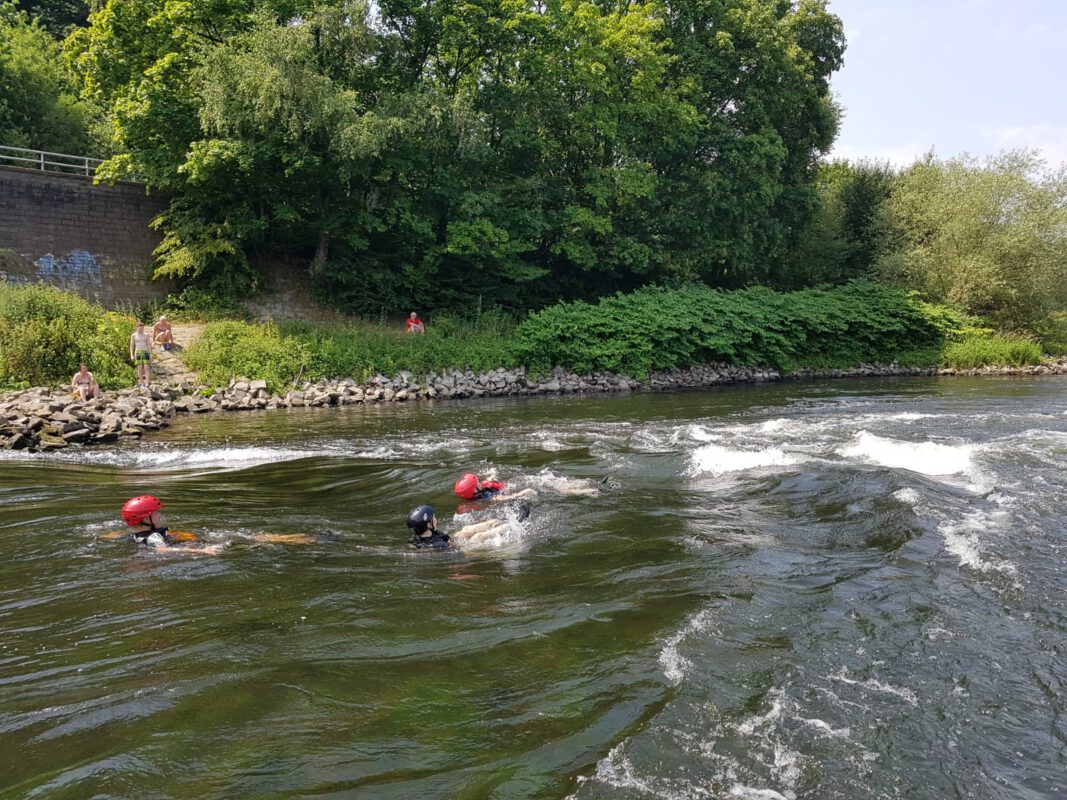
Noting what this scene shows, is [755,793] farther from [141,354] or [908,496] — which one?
[141,354]

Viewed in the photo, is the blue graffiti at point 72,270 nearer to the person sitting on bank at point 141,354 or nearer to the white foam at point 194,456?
the person sitting on bank at point 141,354

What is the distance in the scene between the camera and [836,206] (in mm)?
40844

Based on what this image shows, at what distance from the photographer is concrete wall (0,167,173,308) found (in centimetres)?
2459

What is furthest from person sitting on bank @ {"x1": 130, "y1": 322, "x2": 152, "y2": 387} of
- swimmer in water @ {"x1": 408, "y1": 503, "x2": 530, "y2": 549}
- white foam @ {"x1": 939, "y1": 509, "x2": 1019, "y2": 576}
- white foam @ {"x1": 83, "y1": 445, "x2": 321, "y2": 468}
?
white foam @ {"x1": 939, "y1": 509, "x2": 1019, "y2": 576}

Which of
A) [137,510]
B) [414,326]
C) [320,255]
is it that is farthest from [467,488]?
[320,255]

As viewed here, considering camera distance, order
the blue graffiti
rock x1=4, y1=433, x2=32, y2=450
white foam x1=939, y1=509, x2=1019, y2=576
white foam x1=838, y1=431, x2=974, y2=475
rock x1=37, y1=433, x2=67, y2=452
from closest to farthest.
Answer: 1. white foam x1=939, y1=509, x2=1019, y2=576
2. white foam x1=838, y1=431, x2=974, y2=475
3. rock x1=4, y1=433, x2=32, y2=450
4. rock x1=37, y1=433, x2=67, y2=452
5. the blue graffiti

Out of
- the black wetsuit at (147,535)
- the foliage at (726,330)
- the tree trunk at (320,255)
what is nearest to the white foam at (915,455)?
the black wetsuit at (147,535)

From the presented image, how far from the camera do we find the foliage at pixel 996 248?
3356 cm

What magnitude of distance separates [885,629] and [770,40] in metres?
33.6

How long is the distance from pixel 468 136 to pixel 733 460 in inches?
713

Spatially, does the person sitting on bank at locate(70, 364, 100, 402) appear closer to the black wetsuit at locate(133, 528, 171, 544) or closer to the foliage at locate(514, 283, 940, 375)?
the black wetsuit at locate(133, 528, 171, 544)

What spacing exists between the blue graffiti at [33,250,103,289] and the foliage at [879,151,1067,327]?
32.7 meters

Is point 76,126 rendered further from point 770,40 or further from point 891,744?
point 891,744

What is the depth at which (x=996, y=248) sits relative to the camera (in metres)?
33.7
